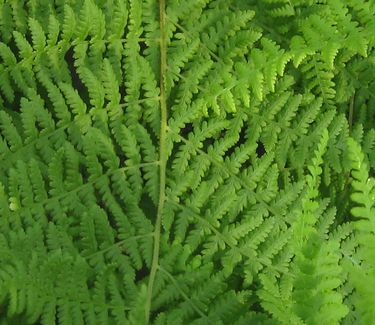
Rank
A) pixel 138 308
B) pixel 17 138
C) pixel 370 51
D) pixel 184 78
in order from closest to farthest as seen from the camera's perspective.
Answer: pixel 138 308 < pixel 17 138 < pixel 184 78 < pixel 370 51

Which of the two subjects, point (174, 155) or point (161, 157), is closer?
point (161, 157)

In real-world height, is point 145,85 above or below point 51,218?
above

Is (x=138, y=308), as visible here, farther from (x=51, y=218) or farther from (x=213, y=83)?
(x=213, y=83)

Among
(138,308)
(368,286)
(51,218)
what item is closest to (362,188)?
(368,286)

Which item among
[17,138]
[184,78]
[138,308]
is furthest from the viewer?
[184,78]

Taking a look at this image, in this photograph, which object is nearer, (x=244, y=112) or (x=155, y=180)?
(x=155, y=180)

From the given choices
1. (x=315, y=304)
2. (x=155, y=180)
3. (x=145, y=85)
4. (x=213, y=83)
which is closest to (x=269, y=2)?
(x=213, y=83)

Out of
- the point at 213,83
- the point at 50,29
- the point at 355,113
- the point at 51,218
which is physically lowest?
the point at 51,218
